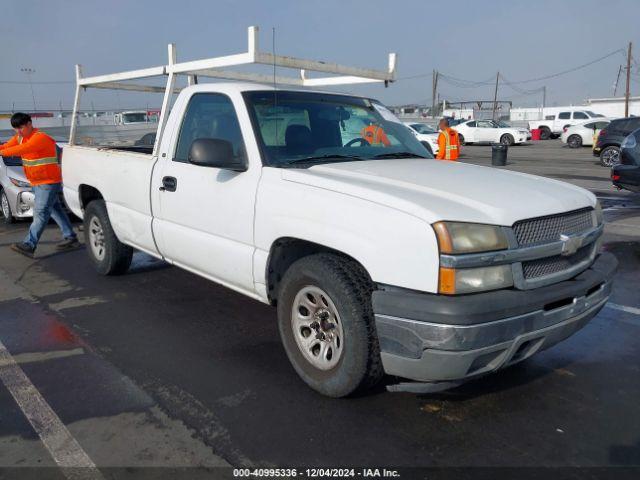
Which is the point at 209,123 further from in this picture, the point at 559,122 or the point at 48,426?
the point at 559,122

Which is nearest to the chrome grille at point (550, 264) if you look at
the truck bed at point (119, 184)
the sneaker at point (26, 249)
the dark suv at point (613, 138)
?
the truck bed at point (119, 184)

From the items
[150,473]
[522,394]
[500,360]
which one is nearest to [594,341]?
[522,394]

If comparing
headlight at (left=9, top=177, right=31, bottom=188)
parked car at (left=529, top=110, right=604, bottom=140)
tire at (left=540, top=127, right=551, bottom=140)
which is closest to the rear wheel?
parked car at (left=529, top=110, right=604, bottom=140)

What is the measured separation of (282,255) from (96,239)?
11.0ft

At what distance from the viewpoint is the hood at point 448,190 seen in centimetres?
282

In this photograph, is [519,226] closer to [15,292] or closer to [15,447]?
[15,447]

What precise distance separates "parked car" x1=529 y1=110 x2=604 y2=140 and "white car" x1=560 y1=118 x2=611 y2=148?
6.59m

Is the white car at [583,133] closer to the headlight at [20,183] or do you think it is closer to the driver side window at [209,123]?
the headlight at [20,183]

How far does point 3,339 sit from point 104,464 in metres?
2.26

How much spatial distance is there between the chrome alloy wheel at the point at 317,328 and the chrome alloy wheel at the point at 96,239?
3.29 m

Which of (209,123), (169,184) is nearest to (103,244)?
(169,184)

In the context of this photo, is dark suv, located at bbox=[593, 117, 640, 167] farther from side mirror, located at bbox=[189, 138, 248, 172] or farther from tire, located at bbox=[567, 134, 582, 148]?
side mirror, located at bbox=[189, 138, 248, 172]

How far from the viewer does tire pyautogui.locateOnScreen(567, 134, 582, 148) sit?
28016 mm

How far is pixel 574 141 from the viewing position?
2819 centimetres
